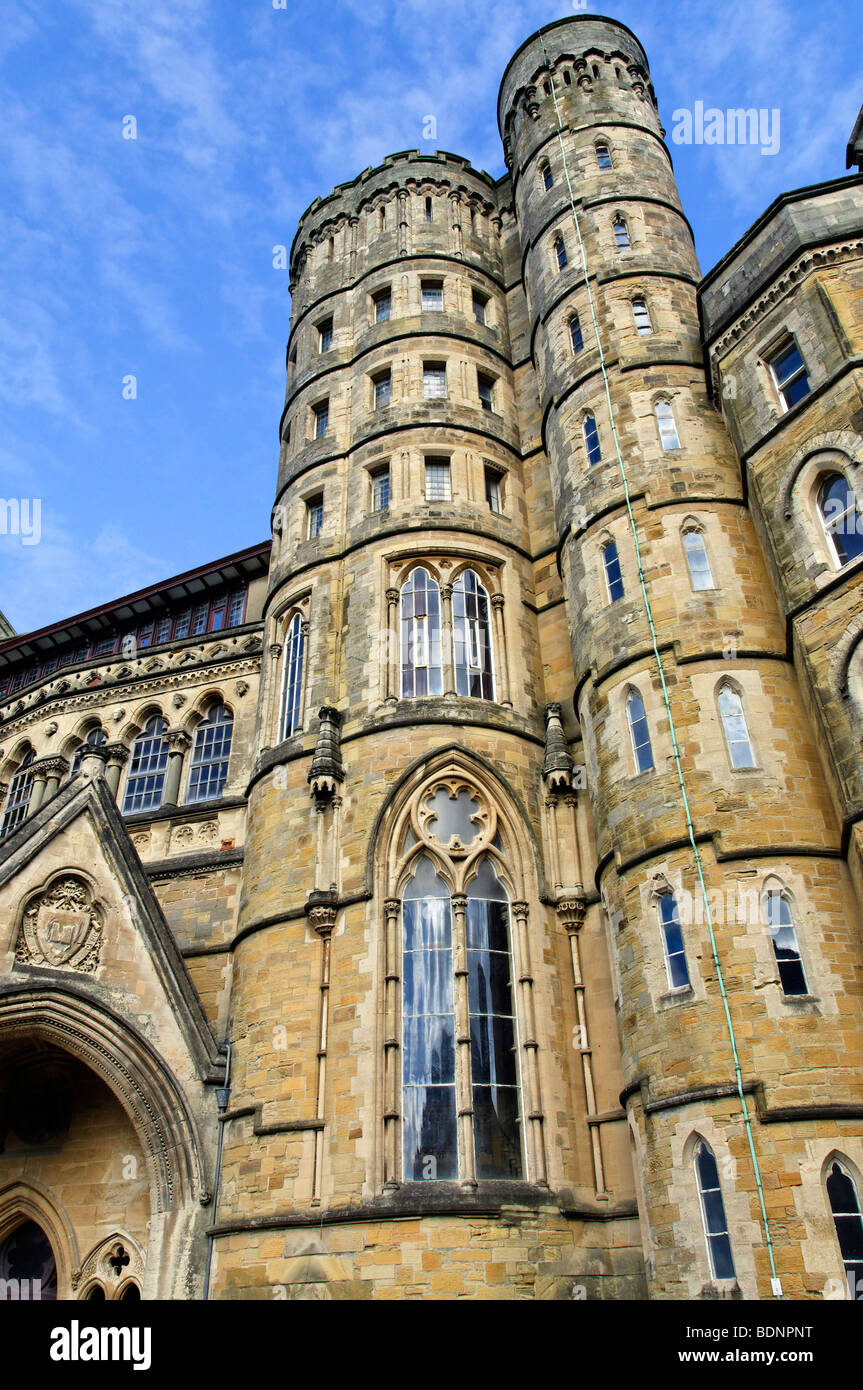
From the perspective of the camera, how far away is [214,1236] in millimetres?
14867

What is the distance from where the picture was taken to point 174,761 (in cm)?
2291

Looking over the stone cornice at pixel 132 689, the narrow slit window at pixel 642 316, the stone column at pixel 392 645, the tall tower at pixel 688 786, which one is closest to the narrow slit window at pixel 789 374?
the tall tower at pixel 688 786

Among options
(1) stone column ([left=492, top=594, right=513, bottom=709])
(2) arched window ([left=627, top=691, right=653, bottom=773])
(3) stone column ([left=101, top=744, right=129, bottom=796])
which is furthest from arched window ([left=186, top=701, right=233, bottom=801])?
(2) arched window ([left=627, top=691, right=653, bottom=773])

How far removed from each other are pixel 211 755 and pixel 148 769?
179 cm

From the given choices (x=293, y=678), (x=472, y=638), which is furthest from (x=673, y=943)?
(x=293, y=678)

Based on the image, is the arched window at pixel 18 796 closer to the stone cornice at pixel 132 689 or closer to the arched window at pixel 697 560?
the stone cornice at pixel 132 689

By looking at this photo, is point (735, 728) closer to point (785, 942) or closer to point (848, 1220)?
point (785, 942)

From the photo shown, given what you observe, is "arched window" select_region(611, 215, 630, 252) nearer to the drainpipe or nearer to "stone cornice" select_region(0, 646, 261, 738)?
"stone cornice" select_region(0, 646, 261, 738)

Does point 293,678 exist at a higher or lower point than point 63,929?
higher

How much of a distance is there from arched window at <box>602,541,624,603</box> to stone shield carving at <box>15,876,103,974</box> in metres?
10.3

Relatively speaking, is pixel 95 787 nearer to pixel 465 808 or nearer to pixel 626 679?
pixel 465 808

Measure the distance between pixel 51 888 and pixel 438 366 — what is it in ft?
45.0

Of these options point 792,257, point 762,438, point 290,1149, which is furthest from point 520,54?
point 290,1149

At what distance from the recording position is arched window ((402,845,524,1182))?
1406 centimetres
